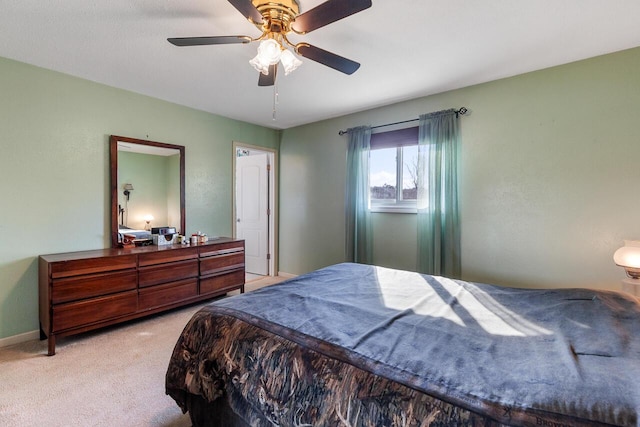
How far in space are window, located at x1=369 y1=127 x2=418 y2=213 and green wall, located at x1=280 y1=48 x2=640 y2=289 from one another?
20 centimetres

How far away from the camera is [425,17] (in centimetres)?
197

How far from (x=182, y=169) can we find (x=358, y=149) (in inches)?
89.6

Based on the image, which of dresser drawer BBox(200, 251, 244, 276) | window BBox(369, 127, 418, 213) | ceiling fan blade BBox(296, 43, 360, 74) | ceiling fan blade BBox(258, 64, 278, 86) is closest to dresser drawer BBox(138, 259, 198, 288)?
dresser drawer BBox(200, 251, 244, 276)

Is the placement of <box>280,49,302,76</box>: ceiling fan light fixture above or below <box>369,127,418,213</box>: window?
above

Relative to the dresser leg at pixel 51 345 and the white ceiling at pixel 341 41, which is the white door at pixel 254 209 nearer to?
the white ceiling at pixel 341 41

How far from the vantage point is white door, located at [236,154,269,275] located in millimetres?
4980

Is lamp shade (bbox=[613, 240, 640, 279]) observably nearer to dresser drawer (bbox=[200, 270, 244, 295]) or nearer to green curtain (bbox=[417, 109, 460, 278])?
green curtain (bbox=[417, 109, 460, 278])

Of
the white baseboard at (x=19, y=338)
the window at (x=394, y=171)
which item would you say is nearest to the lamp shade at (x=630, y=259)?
the window at (x=394, y=171)

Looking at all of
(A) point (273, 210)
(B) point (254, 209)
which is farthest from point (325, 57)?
(B) point (254, 209)

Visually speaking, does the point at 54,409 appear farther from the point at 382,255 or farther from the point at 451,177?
the point at 451,177

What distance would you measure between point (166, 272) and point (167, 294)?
24 centimetres

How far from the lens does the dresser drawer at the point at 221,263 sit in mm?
3476

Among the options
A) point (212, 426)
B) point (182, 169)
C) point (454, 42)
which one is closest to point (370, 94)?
point (454, 42)

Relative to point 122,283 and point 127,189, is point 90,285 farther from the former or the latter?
→ point 127,189
